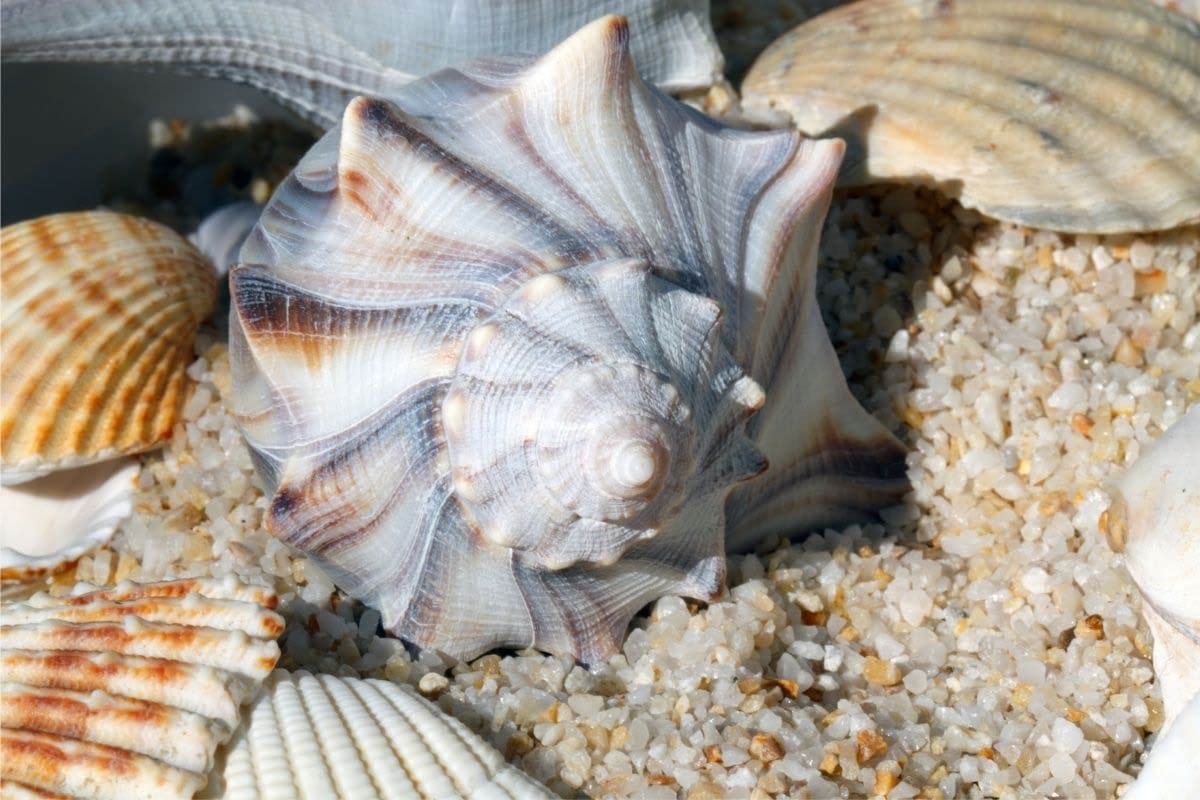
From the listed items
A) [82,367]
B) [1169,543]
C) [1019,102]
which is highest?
[1019,102]

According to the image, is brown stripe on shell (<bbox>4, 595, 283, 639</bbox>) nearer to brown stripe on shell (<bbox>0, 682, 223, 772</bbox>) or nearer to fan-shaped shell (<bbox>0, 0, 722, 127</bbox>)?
brown stripe on shell (<bbox>0, 682, 223, 772</bbox>)

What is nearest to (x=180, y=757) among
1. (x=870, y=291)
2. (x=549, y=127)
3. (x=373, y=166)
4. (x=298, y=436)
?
(x=298, y=436)

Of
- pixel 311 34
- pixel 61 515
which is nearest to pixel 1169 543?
pixel 311 34

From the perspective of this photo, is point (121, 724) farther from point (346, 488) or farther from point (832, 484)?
point (832, 484)

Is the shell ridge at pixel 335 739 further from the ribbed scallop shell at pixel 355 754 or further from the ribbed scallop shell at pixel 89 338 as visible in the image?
the ribbed scallop shell at pixel 89 338

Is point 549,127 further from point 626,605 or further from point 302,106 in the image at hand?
point 302,106

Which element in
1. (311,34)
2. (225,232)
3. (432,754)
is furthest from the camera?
(225,232)
